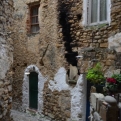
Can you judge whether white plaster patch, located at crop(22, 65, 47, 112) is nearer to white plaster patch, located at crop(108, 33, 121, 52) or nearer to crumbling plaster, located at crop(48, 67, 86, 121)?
crumbling plaster, located at crop(48, 67, 86, 121)

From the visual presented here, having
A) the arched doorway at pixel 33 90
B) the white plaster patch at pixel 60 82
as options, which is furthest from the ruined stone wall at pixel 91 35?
the arched doorway at pixel 33 90

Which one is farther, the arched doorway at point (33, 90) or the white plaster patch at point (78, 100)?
the arched doorway at point (33, 90)

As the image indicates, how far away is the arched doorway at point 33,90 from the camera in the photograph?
7.38 m

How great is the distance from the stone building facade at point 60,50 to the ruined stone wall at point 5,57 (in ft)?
4.44

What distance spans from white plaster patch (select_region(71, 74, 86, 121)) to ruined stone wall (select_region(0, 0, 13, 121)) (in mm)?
2675

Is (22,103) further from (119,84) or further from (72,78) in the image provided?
(119,84)

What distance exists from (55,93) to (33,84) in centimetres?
132

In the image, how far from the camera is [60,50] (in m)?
6.34

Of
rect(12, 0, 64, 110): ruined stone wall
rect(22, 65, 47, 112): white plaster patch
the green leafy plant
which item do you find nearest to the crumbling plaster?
rect(12, 0, 64, 110): ruined stone wall

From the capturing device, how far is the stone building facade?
5.20 meters

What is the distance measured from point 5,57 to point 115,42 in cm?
281

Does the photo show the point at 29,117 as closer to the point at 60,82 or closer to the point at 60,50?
the point at 60,82

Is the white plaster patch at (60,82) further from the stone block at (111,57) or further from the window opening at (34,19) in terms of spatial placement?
the window opening at (34,19)

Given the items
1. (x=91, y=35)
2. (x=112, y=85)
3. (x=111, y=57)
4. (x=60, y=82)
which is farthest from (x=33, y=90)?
(x=112, y=85)
